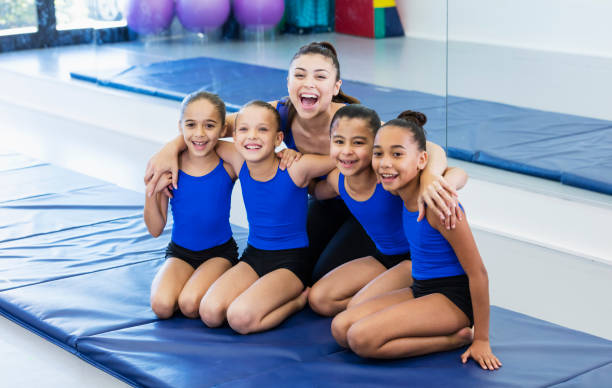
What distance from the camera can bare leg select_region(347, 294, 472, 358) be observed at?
2.46 meters

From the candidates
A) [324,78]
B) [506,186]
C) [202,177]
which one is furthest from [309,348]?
[506,186]

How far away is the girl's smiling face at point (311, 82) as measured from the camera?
2953 millimetres

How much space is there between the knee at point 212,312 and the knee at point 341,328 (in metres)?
0.41

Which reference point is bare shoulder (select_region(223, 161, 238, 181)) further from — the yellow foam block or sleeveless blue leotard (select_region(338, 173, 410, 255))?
the yellow foam block

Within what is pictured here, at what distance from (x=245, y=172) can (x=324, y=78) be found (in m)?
0.46

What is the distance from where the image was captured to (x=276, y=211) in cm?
295

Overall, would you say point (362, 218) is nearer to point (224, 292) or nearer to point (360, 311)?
point (360, 311)

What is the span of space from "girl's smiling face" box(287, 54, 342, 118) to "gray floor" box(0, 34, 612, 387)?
1.04 meters

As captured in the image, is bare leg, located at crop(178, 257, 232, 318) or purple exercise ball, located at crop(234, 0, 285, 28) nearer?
bare leg, located at crop(178, 257, 232, 318)

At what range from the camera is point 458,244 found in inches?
95.2

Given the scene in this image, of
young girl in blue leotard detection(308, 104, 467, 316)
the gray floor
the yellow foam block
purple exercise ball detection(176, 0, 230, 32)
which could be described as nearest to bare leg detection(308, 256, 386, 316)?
young girl in blue leotard detection(308, 104, 467, 316)

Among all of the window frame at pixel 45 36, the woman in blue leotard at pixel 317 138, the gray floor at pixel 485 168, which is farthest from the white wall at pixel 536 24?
the window frame at pixel 45 36

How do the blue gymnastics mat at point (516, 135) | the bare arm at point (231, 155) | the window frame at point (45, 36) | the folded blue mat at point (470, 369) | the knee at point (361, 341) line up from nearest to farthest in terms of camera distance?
the folded blue mat at point (470, 369), the knee at point (361, 341), the bare arm at point (231, 155), the blue gymnastics mat at point (516, 135), the window frame at point (45, 36)

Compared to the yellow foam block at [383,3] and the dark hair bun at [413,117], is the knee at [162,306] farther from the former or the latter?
the yellow foam block at [383,3]
